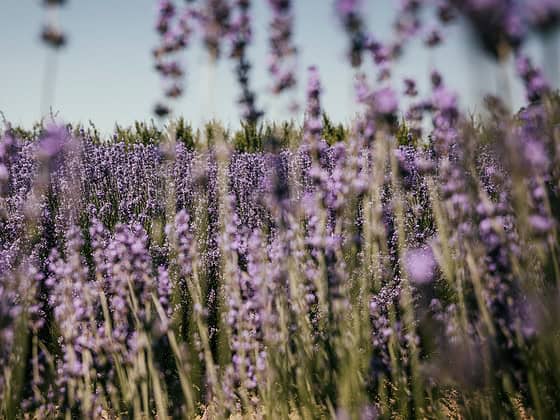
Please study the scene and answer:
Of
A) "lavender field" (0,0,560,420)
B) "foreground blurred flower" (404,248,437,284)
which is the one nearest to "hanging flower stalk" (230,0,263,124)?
"lavender field" (0,0,560,420)

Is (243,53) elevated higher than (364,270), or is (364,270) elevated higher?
(243,53)

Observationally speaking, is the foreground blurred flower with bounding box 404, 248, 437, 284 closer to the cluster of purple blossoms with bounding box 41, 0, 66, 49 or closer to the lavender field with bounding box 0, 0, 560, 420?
the lavender field with bounding box 0, 0, 560, 420

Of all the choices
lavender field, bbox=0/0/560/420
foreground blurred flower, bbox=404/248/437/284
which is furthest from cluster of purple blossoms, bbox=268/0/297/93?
foreground blurred flower, bbox=404/248/437/284

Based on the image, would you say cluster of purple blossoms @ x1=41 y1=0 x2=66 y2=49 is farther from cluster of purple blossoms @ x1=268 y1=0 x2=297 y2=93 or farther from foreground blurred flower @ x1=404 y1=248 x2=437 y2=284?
foreground blurred flower @ x1=404 y1=248 x2=437 y2=284

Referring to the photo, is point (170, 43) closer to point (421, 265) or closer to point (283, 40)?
point (283, 40)

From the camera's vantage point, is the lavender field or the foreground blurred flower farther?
the foreground blurred flower

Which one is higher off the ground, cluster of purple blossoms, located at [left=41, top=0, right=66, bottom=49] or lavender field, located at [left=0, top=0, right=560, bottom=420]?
cluster of purple blossoms, located at [left=41, top=0, right=66, bottom=49]

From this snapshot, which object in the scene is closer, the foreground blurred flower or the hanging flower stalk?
the hanging flower stalk

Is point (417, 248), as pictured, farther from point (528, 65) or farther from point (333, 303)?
point (528, 65)

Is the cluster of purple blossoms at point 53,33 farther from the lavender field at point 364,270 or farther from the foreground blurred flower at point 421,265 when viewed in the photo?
the foreground blurred flower at point 421,265

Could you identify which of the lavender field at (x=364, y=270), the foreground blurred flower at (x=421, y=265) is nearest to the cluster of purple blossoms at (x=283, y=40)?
the lavender field at (x=364, y=270)

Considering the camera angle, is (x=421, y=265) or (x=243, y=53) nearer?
(x=243, y=53)

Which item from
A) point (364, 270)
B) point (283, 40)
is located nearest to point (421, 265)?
point (364, 270)

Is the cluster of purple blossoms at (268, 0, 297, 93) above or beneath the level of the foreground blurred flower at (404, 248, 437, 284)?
above
